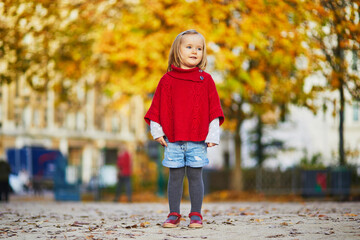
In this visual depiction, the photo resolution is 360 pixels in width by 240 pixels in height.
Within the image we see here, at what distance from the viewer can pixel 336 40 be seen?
55.4 ft

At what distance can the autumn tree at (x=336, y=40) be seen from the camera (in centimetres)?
1136

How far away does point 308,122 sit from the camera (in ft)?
165

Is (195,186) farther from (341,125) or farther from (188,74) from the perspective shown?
(341,125)

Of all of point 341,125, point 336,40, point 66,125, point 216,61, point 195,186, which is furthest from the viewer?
point 66,125

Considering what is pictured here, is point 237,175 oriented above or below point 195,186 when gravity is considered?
below

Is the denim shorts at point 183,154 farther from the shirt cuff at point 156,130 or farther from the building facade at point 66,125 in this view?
the building facade at point 66,125

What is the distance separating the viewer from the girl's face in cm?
624

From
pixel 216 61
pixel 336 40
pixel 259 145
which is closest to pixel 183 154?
pixel 216 61

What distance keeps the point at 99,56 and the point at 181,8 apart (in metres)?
5.51

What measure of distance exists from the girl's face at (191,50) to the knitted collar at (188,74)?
69mm

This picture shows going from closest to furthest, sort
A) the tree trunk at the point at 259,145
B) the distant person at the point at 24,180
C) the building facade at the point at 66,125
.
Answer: the distant person at the point at 24,180
the tree trunk at the point at 259,145
the building facade at the point at 66,125

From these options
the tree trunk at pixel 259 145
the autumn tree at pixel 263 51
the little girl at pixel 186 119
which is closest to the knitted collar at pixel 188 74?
the little girl at pixel 186 119

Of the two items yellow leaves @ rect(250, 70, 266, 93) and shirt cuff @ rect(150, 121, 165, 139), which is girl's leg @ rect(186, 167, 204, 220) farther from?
yellow leaves @ rect(250, 70, 266, 93)

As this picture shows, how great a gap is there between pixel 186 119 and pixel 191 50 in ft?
2.30
